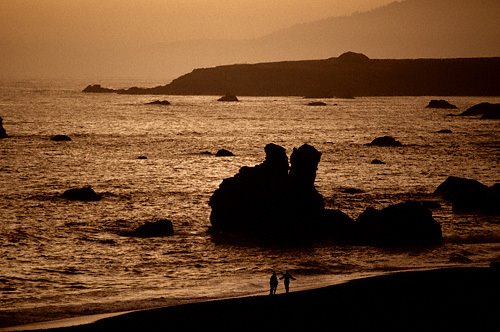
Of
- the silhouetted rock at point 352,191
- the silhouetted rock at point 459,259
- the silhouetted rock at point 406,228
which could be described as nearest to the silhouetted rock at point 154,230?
the silhouetted rock at point 406,228

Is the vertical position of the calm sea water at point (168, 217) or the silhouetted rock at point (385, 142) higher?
the silhouetted rock at point (385, 142)

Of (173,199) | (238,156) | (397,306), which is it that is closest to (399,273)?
(397,306)

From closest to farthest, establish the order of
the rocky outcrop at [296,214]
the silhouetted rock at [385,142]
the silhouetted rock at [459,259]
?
the silhouetted rock at [459,259]
the rocky outcrop at [296,214]
the silhouetted rock at [385,142]

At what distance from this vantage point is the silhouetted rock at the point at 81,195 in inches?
2638

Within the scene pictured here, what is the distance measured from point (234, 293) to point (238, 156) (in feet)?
240

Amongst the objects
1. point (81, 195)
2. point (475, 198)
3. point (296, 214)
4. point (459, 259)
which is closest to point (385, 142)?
point (475, 198)

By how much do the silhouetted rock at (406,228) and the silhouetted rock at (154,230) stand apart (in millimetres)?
13854

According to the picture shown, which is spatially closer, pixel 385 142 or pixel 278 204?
pixel 278 204

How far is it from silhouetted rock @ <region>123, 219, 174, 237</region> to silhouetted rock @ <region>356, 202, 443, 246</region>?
45.5ft

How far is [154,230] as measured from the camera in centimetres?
5219

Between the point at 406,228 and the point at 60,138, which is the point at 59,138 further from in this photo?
the point at 406,228

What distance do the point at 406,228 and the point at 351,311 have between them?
21136 mm

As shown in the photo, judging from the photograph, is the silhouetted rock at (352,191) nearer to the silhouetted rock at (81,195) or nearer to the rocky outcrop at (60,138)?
the silhouetted rock at (81,195)

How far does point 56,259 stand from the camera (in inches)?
1775
